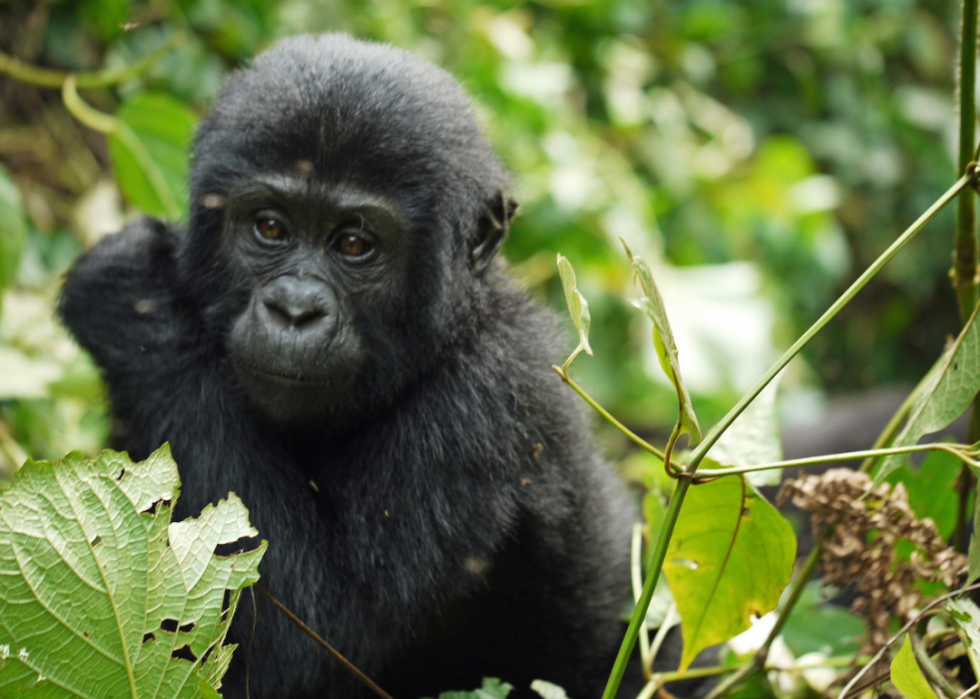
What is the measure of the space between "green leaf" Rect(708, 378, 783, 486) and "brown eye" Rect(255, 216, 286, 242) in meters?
1.12

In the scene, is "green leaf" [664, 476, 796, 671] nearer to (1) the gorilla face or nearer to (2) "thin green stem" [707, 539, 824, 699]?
(2) "thin green stem" [707, 539, 824, 699]

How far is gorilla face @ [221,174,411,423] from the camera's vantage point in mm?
2271

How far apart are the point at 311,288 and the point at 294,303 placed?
0.21 ft

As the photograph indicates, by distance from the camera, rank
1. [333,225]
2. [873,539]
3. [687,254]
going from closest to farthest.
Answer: [873,539] → [333,225] → [687,254]

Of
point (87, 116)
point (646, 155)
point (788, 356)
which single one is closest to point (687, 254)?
point (646, 155)

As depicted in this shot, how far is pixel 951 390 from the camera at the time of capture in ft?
5.67

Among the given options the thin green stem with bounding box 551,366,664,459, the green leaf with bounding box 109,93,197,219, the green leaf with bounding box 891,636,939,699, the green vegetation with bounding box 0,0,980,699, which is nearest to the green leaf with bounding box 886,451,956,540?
the green vegetation with bounding box 0,0,980,699

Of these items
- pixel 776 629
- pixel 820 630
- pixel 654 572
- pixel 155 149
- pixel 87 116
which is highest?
pixel 87 116

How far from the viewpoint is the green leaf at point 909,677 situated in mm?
1588

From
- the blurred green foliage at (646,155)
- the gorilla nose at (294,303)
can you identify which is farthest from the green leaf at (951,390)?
the blurred green foliage at (646,155)

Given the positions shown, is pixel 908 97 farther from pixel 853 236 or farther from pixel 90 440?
pixel 90 440

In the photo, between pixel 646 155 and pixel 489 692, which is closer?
pixel 489 692

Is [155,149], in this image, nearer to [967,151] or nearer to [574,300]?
[574,300]

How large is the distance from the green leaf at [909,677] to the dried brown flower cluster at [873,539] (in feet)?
1.30
